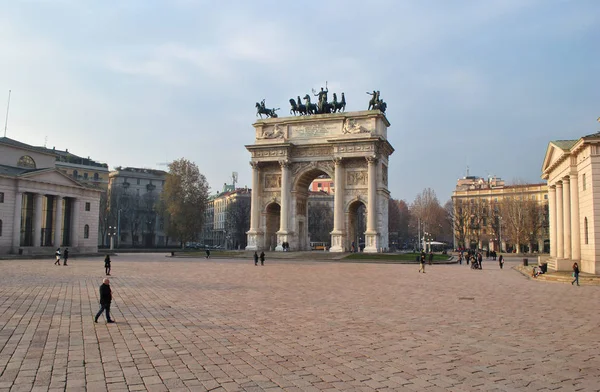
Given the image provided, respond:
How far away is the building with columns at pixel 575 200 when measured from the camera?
93.8 feet

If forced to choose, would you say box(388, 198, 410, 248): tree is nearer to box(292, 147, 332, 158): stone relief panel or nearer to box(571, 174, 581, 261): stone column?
box(292, 147, 332, 158): stone relief panel

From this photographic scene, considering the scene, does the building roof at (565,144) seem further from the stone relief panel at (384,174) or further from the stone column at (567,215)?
the stone relief panel at (384,174)

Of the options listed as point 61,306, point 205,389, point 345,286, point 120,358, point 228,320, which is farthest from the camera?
point 345,286

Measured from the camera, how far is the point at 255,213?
5950 centimetres

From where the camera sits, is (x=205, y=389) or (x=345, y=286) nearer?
(x=205, y=389)

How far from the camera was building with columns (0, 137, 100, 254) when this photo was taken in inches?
1924

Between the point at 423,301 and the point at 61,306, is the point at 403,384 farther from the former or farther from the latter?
the point at 61,306

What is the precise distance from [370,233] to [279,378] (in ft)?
153

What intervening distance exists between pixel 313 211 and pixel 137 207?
35693 mm

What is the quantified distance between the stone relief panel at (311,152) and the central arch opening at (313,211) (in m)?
2.01

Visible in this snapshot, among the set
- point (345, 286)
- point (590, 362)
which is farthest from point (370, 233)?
point (590, 362)

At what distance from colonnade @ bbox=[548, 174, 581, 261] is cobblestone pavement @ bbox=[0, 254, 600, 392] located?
15.4 metres

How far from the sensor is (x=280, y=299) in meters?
17.4

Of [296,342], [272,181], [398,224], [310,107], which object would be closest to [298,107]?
[310,107]
